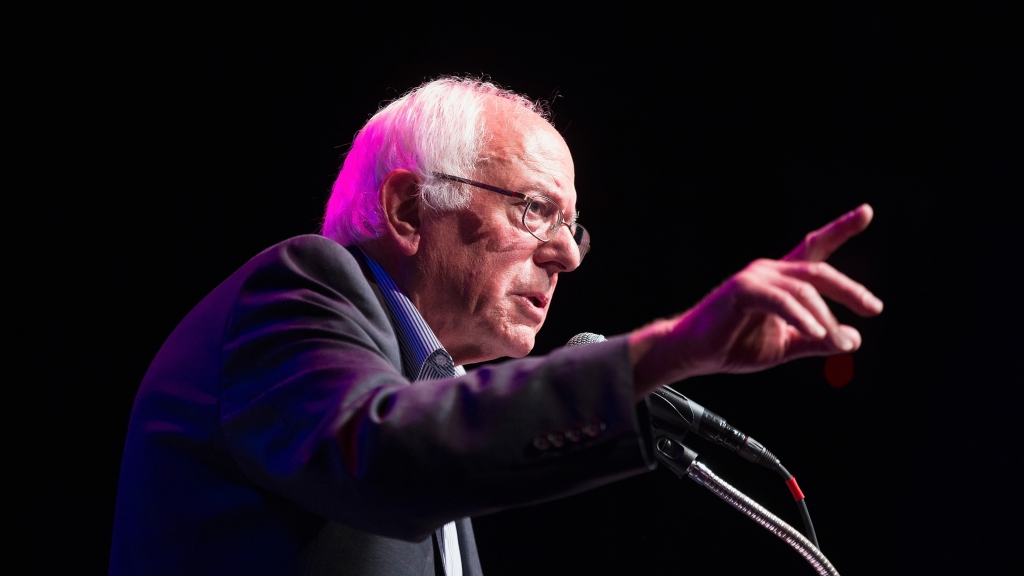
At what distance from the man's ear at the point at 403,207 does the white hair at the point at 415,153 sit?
19 millimetres

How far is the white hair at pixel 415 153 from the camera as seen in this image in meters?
1.91

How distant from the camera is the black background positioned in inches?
104

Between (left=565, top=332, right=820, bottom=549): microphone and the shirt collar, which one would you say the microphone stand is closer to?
(left=565, top=332, right=820, bottom=549): microphone

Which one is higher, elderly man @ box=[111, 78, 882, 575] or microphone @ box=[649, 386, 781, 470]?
elderly man @ box=[111, 78, 882, 575]

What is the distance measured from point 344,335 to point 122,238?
1.98 metres

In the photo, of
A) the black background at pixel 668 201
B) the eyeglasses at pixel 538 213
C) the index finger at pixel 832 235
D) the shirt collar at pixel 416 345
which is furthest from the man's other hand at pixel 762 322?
the black background at pixel 668 201

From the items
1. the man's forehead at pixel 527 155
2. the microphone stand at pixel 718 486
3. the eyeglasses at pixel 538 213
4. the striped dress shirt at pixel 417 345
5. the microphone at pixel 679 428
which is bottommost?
the microphone stand at pixel 718 486

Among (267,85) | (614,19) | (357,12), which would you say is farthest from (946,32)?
(267,85)

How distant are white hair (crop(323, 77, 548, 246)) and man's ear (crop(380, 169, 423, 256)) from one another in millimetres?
19

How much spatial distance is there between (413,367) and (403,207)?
48 cm

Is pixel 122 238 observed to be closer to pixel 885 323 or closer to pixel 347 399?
pixel 347 399

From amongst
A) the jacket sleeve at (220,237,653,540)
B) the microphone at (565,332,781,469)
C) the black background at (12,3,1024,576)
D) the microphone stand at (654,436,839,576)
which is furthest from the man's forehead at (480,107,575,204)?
the black background at (12,3,1024,576)

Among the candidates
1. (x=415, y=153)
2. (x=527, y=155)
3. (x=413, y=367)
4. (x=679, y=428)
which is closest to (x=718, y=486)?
(x=679, y=428)

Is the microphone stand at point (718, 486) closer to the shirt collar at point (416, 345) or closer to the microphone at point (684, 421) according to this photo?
the microphone at point (684, 421)
